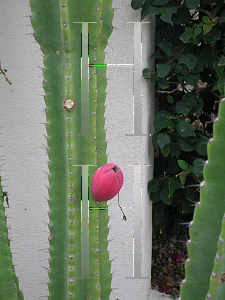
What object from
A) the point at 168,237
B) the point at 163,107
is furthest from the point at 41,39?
the point at 168,237

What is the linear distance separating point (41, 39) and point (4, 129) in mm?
1091

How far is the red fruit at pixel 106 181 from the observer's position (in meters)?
0.69

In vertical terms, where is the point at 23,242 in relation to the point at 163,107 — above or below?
below

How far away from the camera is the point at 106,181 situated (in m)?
0.69

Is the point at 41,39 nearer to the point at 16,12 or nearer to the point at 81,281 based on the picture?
the point at 81,281

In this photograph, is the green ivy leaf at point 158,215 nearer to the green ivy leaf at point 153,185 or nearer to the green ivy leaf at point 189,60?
the green ivy leaf at point 153,185

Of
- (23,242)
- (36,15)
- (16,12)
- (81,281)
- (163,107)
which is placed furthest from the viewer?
(163,107)

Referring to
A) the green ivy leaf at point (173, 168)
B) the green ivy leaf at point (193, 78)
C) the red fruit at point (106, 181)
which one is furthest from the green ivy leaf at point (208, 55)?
the red fruit at point (106, 181)

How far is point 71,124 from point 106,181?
204mm

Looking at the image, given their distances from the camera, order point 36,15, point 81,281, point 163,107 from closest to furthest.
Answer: point 36,15, point 81,281, point 163,107

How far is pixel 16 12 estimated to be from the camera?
1.65 meters

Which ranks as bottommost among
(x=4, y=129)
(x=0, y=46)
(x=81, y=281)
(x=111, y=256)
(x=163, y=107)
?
(x=111, y=256)

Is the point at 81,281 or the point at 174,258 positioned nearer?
the point at 81,281

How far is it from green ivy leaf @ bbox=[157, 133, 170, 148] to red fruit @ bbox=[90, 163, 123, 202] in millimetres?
818
